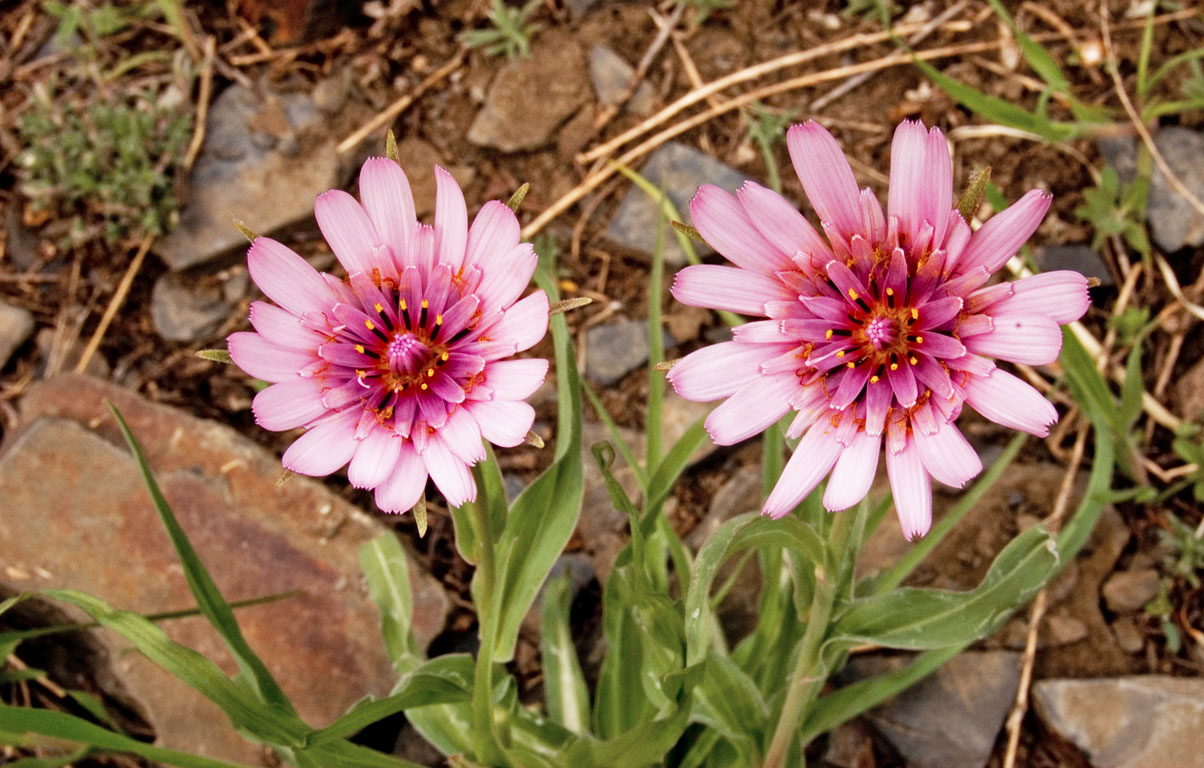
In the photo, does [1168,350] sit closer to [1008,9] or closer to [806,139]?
[1008,9]

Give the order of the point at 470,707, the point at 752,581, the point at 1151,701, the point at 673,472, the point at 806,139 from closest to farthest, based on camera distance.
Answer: the point at 806,139 → the point at 673,472 → the point at 470,707 → the point at 1151,701 → the point at 752,581

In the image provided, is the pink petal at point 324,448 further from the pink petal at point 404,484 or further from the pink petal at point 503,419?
the pink petal at point 503,419

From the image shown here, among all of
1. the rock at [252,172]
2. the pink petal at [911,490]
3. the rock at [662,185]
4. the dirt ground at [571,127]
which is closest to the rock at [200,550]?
the dirt ground at [571,127]

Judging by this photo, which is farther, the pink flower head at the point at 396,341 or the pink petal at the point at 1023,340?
the pink flower head at the point at 396,341

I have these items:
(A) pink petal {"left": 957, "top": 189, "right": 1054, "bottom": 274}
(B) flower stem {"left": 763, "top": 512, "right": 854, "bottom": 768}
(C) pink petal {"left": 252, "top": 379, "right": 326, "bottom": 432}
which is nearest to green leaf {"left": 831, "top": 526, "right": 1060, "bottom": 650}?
(B) flower stem {"left": 763, "top": 512, "right": 854, "bottom": 768}

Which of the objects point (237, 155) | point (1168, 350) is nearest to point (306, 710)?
point (237, 155)

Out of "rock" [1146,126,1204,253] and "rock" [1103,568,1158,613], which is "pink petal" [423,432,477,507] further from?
"rock" [1146,126,1204,253]

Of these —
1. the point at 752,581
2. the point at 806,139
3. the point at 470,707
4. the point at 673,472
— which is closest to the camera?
the point at 806,139
